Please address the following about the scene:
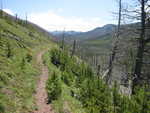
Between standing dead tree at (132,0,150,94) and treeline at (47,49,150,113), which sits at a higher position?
standing dead tree at (132,0,150,94)

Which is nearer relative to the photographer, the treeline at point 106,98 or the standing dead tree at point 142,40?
the treeline at point 106,98

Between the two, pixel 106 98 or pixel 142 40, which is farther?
pixel 106 98

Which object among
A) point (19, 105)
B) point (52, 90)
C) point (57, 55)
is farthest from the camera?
point (57, 55)

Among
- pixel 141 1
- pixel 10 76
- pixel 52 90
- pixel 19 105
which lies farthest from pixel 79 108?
pixel 141 1

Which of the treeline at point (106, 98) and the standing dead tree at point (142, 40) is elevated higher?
the standing dead tree at point (142, 40)

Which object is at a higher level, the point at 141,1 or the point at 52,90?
the point at 141,1

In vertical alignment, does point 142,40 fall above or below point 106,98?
above

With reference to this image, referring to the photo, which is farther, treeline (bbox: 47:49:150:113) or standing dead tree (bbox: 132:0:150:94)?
standing dead tree (bbox: 132:0:150:94)

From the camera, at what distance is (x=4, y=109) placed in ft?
30.3

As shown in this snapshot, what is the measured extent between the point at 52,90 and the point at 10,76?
3731 mm

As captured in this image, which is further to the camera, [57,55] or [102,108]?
[57,55]

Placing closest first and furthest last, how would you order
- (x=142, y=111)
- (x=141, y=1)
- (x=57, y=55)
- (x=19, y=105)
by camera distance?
(x=142, y=111) < (x=141, y=1) < (x=19, y=105) < (x=57, y=55)

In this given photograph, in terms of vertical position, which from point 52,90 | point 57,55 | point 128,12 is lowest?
point 52,90

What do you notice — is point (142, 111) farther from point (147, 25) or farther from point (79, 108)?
point (79, 108)
